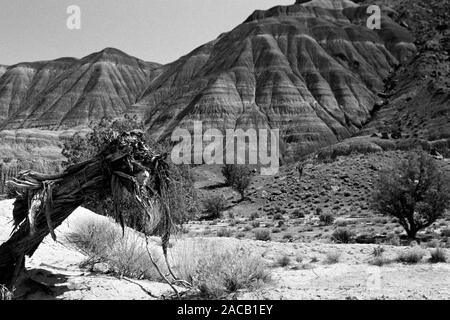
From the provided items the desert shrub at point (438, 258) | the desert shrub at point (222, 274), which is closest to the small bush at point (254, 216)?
the desert shrub at point (438, 258)

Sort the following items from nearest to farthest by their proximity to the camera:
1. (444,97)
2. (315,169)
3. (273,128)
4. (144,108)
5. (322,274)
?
(322,274) < (315,169) < (444,97) < (273,128) < (144,108)

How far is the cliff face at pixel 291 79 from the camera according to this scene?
97375 mm

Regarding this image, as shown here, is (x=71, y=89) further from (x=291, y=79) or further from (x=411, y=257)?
(x=411, y=257)

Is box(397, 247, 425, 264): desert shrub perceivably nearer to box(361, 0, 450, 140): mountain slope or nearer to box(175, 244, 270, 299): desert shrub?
box(175, 244, 270, 299): desert shrub

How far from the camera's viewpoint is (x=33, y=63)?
19275cm

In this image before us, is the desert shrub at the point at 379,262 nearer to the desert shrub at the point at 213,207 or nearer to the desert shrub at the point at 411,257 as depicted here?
the desert shrub at the point at 411,257

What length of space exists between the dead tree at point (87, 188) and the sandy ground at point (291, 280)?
0.78m

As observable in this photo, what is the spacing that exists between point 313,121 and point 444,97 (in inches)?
1161

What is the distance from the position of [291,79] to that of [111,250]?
102302 mm

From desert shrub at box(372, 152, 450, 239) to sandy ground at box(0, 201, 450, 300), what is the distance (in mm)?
15540

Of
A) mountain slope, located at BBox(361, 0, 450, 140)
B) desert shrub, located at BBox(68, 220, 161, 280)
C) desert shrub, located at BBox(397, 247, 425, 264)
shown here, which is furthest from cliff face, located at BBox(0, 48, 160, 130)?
desert shrub, located at BBox(397, 247, 425, 264)

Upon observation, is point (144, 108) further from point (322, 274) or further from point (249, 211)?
point (322, 274)

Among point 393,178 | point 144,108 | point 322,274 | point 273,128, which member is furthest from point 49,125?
point 322,274
